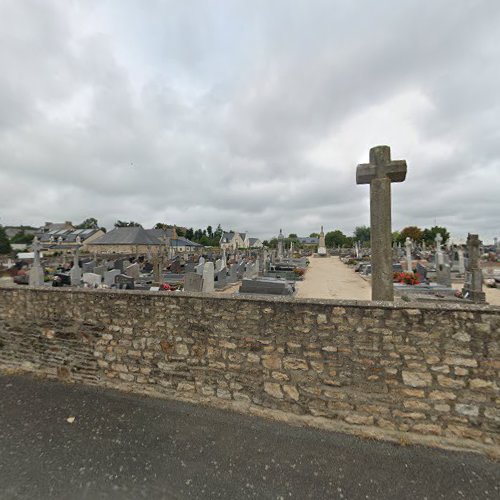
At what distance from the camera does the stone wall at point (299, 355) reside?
2.95 m

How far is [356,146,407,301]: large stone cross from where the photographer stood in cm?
375

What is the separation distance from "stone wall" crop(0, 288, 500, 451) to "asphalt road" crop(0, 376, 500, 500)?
273 mm

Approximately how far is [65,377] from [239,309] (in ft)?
11.3

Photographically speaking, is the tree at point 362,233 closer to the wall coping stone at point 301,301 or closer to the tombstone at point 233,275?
the tombstone at point 233,275

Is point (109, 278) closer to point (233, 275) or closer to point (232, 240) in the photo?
point (233, 275)

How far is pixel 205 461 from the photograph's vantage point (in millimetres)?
2824

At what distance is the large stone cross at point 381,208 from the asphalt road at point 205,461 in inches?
75.7

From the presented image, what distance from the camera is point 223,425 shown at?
338 cm

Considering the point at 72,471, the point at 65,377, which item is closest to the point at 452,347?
the point at 72,471

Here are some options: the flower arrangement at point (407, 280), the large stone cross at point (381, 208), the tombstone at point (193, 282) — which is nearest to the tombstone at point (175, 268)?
the tombstone at point (193, 282)

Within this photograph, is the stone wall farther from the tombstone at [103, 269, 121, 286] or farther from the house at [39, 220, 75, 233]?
the house at [39, 220, 75, 233]

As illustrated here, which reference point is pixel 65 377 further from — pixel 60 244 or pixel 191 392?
pixel 60 244

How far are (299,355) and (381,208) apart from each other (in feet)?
7.76

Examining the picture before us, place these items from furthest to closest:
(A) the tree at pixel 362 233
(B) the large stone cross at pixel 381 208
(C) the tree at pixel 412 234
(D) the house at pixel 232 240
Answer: (D) the house at pixel 232 240, (A) the tree at pixel 362 233, (C) the tree at pixel 412 234, (B) the large stone cross at pixel 381 208
